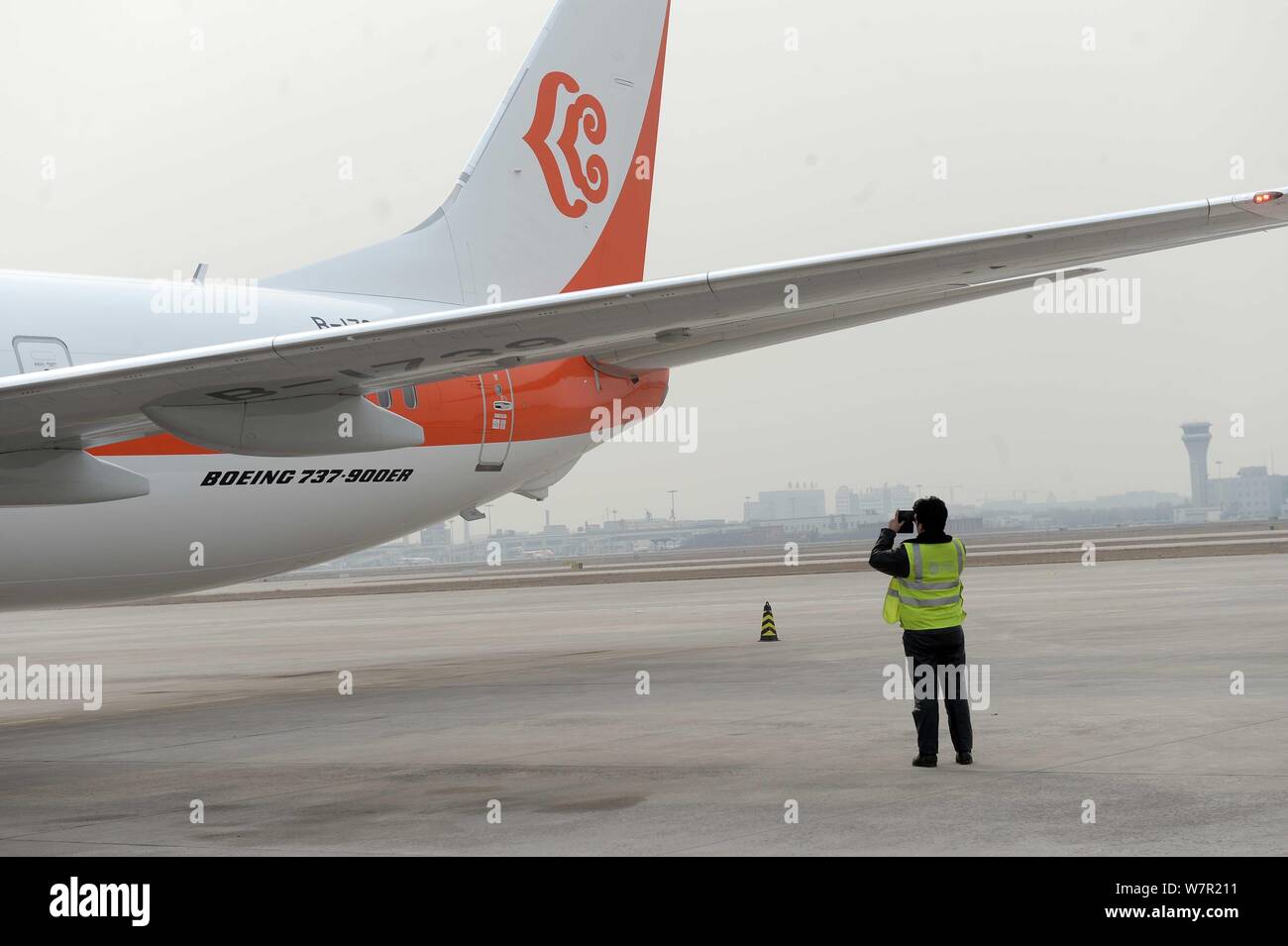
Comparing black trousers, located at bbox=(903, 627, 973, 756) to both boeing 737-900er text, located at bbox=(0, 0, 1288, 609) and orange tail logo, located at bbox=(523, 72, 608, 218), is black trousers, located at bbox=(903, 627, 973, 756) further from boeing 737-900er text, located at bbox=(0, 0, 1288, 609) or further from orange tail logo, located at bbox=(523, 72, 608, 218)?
orange tail logo, located at bbox=(523, 72, 608, 218)

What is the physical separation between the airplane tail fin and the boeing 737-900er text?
0.11 ft

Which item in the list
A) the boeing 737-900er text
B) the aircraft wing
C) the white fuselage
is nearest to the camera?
the aircraft wing

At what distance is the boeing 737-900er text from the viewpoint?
921cm

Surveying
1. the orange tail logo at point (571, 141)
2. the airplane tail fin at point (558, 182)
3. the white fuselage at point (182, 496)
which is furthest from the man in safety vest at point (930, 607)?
the orange tail logo at point (571, 141)

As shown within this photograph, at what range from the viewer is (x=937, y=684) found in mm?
10391

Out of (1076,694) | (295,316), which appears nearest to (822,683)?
(1076,694)

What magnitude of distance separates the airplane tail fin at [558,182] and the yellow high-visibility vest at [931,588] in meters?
9.35

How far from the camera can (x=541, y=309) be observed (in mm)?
9164

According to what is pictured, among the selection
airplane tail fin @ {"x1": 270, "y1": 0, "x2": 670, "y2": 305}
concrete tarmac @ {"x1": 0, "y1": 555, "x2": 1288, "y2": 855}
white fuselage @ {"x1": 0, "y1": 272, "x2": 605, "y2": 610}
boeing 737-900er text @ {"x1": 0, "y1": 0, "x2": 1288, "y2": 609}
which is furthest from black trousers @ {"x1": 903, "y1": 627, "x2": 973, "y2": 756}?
airplane tail fin @ {"x1": 270, "y1": 0, "x2": 670, "y2": 305}

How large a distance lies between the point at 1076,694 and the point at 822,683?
9.96ft

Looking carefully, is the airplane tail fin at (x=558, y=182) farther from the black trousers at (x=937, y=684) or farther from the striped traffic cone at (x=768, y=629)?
the black trousers at (x=937, y=684)

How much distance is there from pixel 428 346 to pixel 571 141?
1094 centimetres

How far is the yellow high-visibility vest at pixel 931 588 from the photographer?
10.5 m
